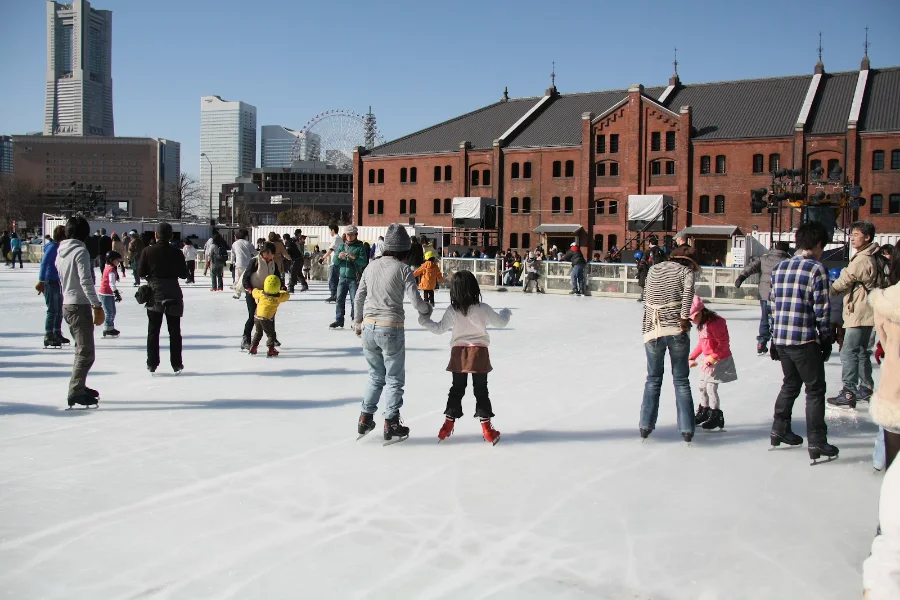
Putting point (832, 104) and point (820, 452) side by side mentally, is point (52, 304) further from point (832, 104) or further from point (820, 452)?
point (832, 104)

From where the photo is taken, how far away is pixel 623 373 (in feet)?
32.7

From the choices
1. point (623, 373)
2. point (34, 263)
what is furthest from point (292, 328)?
point (34, 263)

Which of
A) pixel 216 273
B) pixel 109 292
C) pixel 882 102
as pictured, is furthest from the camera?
pixel 882 102

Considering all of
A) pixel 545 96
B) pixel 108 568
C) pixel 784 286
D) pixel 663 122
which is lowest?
pixel 108 568

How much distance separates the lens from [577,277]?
24.6 meters

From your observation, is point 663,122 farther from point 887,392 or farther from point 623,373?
point 887,392

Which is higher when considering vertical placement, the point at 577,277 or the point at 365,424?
the point at 577,277

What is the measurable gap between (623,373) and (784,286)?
165 inches

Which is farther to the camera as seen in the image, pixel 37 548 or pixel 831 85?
pixel 831 85

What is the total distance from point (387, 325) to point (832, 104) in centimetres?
4841

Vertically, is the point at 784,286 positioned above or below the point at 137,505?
above

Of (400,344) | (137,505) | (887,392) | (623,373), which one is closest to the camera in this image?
(887,392)

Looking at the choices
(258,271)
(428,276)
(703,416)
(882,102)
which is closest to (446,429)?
(703,416)

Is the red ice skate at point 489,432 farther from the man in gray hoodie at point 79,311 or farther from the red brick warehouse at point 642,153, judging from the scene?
the red brick warehouse at point 642,153
